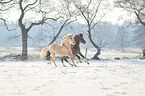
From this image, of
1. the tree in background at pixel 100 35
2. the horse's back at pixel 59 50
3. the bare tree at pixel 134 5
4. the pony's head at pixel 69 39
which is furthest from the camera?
the tree in background at pixel 100 35

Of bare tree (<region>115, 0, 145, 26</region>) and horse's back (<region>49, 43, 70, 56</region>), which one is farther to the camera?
bare tree (<region>115, 0, 145, 26</region>)

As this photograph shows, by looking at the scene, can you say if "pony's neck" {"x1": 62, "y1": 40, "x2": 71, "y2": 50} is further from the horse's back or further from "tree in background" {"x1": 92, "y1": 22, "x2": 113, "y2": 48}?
"tree in background" {"x1": 92, "y1": 22, "x2": 113, "y2": 48}

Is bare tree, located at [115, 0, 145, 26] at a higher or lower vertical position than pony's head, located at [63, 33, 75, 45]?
higher

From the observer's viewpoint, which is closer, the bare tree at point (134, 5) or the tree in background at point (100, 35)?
the bare tree at point (134, 5)

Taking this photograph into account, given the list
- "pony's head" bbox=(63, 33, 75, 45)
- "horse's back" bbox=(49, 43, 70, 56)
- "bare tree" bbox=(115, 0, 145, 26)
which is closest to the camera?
"pony's head" bbox=(63, 33, 75, 45)

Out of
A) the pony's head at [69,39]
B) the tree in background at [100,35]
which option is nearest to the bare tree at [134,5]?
the pony's head at [69,39]

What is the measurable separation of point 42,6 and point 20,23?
9.61ft

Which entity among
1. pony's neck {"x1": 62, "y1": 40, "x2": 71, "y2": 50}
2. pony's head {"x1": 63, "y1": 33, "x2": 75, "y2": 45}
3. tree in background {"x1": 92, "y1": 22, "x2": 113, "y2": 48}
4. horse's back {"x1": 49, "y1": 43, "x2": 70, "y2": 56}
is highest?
tree in background {"x1": 92, "y1": 22, "x2": 113, "y2": 48}

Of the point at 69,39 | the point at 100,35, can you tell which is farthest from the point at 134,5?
the point at 100,35

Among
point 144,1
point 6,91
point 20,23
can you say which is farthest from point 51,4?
point 6,91

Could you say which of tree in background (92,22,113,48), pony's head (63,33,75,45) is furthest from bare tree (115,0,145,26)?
tree in background (92,22,113,48)

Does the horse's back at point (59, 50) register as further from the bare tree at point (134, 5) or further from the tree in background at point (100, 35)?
the tree in background at point (100, 35)

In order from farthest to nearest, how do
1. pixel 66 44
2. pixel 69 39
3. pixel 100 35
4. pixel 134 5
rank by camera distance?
pixel 100 35 < pixel 134 5 < pixel 66 44 < pixel 69 39

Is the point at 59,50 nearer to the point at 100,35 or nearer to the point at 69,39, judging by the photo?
the point at 69,39
